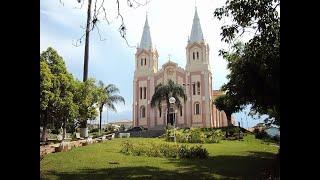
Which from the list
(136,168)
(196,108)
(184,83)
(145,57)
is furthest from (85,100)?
(145,57)

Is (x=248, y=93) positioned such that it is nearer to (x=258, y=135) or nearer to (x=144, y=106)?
(x=258, y=135)

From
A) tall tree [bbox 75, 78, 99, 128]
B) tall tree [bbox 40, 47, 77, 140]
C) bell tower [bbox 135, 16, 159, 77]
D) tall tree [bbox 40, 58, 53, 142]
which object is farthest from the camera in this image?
bell tower [bbox 135, 16, 159, 77]

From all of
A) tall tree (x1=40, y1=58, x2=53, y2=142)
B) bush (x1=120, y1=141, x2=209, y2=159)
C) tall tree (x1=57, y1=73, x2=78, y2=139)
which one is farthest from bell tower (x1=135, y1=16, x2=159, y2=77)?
bush (x1=120, y1=141, x2=209, y2=159)

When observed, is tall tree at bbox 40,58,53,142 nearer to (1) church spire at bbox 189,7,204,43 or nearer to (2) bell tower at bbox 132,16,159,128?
(2) bell tower at bbox 132,16,159,128

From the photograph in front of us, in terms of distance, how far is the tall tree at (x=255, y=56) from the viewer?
6.74 metres

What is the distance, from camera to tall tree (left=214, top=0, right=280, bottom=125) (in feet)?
22.1

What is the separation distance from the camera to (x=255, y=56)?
9695 mm

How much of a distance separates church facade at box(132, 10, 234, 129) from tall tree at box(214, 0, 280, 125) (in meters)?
40.6

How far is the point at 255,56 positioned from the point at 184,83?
51.2 metres

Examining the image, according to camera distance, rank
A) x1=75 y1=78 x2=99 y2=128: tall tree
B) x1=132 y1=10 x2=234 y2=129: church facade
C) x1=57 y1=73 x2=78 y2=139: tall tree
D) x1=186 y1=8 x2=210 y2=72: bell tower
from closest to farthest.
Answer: x1=57 y1=73 x2=78 y2=139: tall tree
x1=75 y1=78 x2=99 y2=128: tall tree
x1=132 y1=10 x2=234 y2=129: church facade
x1=186 y1=8 x2=210 y2=72: bell tower

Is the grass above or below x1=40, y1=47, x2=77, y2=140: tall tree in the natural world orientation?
below

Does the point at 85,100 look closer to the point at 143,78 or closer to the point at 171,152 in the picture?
the point at 171,152
